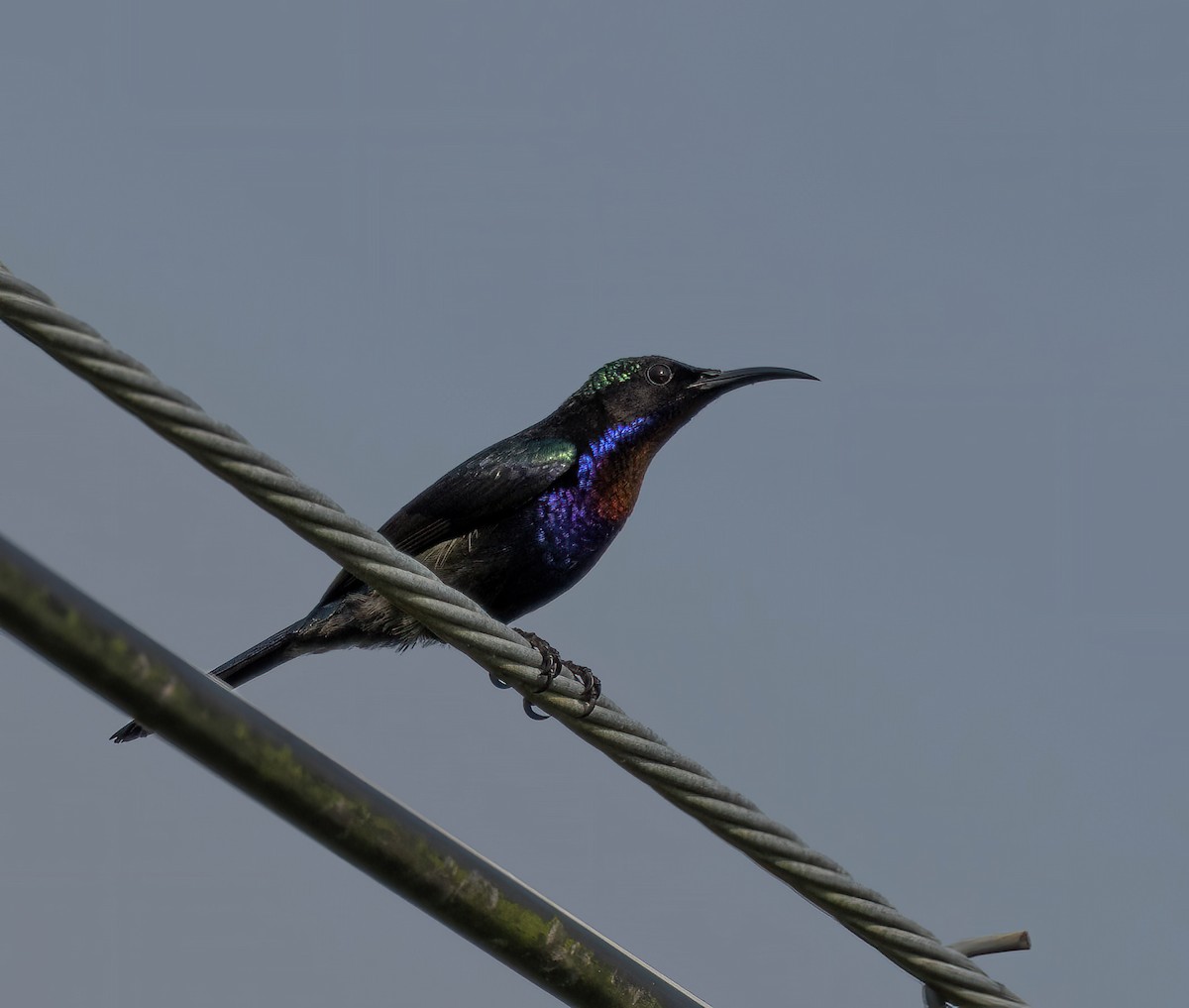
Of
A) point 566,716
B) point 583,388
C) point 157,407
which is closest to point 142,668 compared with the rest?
point 157,407

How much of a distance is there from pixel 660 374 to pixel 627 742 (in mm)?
3732

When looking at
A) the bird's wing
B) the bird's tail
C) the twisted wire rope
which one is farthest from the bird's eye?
the twisted wire rope

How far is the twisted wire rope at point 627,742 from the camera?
2740 millimetres

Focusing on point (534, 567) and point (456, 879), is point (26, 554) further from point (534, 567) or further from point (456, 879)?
point (534, 567)

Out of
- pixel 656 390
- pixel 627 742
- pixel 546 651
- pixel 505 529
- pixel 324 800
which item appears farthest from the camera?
pixel 656 390

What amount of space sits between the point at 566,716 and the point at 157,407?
1.01m

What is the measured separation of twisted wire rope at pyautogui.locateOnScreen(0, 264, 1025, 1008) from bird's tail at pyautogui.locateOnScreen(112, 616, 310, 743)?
3.02m

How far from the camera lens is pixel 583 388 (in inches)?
262

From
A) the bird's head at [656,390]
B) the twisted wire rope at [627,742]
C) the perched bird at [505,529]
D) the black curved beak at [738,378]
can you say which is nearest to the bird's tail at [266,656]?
the perched bird at [505,529]

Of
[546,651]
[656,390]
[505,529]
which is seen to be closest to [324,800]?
[546,651]

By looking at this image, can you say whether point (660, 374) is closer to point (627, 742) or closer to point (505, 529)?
point (505, 529)

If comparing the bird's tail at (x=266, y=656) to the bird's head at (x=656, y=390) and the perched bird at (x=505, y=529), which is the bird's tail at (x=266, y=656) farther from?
the bird's head at (x=656, y=390)

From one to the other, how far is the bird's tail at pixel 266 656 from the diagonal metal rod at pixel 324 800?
135 inches

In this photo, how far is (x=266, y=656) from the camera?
19.8 feet
